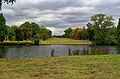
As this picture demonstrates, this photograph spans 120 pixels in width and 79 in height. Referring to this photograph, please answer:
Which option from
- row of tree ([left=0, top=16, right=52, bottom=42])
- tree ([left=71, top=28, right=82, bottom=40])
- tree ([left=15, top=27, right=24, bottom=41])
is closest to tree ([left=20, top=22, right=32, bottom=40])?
row of tree ([left=0, top=16, right=52, bottom=42])

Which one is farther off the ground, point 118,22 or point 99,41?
point 118,22

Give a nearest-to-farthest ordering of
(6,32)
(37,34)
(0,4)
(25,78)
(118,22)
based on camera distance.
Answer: (25,78), (0,4), (6,32), (118,22), (37,34)

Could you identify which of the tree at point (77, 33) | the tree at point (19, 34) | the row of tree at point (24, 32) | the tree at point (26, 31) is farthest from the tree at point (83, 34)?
the tree at point (19, 34)

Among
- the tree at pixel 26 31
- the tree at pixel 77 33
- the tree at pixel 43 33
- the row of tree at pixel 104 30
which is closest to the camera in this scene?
the row of tree at pixel 104 30

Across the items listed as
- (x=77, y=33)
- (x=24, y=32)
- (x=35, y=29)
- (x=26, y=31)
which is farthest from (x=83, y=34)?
(x=24, y=32)

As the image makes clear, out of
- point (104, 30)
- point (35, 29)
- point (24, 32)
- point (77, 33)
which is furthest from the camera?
point (77, 33)

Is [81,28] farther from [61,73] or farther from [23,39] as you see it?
[61,73]

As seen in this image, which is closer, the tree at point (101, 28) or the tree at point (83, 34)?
the tree at point (101, 28)

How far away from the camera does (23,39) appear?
115812 millimetres

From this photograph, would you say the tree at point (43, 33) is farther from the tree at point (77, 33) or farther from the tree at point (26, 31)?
the tree at point (77, 33)

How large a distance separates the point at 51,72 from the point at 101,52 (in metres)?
17.1

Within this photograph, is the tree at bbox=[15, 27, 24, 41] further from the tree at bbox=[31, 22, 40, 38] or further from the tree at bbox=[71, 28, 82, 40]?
the tree at bbox=[71, 28, 82, 40]

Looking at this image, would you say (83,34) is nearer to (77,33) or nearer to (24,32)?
(77,33)

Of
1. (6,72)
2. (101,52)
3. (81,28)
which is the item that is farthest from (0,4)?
(81,28)
